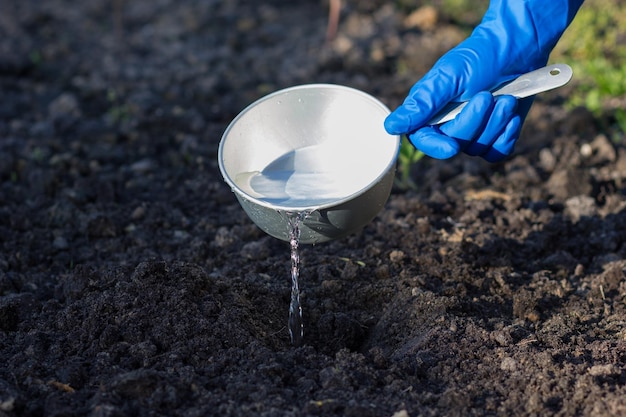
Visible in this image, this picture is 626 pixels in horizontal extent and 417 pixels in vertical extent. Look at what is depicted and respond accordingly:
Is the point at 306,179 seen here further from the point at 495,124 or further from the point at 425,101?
the point at 495,124

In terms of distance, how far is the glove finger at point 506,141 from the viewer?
3.07 m

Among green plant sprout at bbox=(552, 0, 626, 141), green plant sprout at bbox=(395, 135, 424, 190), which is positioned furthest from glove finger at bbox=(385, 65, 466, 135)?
green plant sprout at bbox=(552, 0, 626, 141)

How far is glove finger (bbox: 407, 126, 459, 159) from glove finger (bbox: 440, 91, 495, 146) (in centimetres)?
6

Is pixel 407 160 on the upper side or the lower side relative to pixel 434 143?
lower

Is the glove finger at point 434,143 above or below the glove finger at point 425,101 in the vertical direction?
below

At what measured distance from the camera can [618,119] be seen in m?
4.77

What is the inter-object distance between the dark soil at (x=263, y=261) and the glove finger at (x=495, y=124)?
1.77ft

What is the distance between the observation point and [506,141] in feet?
10.2

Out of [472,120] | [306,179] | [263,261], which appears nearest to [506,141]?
[472,120]

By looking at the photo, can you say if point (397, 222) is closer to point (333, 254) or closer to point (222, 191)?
point (333, 254)

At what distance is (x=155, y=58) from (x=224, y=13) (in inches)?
35.0

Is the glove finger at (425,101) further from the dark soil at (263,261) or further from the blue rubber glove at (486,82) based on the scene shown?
the dark soil at (263,261)

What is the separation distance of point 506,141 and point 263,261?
1.12 meters

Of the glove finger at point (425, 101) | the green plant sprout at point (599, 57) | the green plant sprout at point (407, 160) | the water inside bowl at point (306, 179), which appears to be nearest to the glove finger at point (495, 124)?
the glove finger at point (425, 101)
